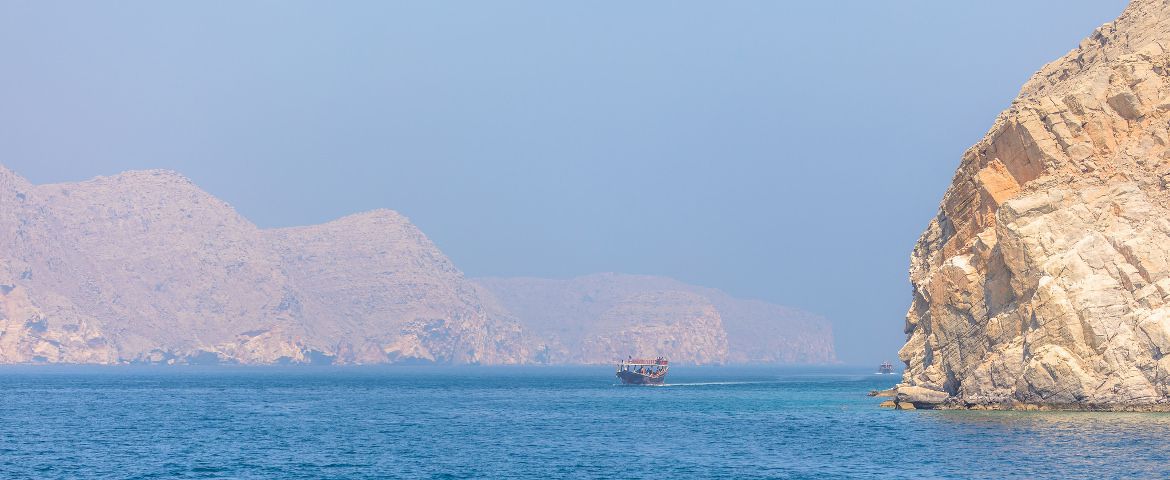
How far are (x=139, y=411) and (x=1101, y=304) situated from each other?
77.2 m

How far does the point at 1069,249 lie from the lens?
81.2 meters

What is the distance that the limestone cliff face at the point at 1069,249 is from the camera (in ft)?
256

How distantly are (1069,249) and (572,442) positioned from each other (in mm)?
32381

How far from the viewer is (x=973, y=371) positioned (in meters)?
87.4

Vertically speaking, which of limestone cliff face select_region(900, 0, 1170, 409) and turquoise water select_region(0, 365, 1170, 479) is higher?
limestone cliff face select_region(900, 0, 1170, 409)

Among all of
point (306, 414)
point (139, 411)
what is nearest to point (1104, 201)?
point (306, 414)

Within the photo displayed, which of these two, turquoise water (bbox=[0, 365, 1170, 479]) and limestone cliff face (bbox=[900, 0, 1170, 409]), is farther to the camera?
limestone cliff face (bbox=[900, 0, 1170, 409])

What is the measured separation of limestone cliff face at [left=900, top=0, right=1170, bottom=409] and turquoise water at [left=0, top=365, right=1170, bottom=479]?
298 centimetres

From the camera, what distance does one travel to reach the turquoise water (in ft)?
207

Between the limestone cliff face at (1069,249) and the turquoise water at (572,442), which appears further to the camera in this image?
the limestone cliff face at (1069,249)

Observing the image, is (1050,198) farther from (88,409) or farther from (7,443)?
(88,409)

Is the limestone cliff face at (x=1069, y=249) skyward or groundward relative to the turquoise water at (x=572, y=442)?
skyward

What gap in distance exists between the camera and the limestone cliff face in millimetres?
78125

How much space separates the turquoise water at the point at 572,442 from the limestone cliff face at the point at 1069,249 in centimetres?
298
